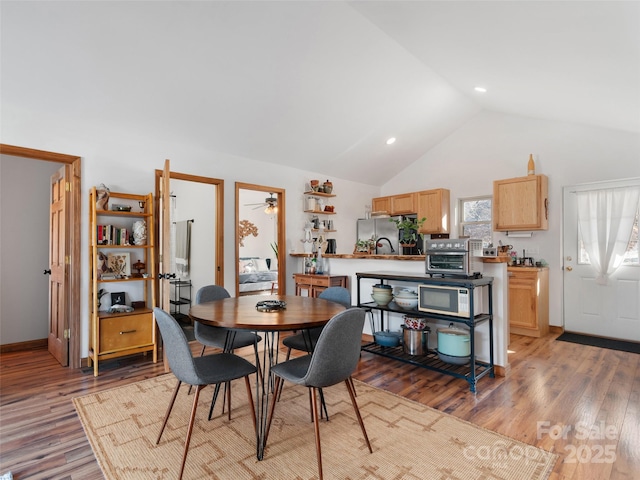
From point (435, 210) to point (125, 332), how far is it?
492cm

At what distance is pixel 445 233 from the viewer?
594 centimetres

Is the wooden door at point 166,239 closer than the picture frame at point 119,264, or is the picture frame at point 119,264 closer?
the wooden door at point 166,239

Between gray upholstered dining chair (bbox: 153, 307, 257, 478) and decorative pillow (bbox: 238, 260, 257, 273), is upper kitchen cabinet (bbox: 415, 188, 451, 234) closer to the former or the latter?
decorative pillow (bbox: 238, 260, 257, 273)

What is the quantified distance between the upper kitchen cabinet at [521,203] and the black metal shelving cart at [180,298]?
511cm

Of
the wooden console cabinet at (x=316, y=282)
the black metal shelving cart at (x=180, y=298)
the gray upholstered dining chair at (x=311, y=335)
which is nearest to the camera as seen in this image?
the gray upholstered dining chair at (x=311, y=335)

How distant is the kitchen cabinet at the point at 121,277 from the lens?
3350mm

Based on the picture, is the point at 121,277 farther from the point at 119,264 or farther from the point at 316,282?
the point at 316,282

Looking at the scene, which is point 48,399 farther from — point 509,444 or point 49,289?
point 509,444

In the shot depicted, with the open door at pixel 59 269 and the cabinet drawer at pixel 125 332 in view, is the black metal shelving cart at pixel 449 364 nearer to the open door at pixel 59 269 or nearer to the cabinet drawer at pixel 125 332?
the cabinet drawer at pixel 125 332

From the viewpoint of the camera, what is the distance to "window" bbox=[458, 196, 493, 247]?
18.9 ft

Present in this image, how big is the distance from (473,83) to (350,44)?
1.87 metres

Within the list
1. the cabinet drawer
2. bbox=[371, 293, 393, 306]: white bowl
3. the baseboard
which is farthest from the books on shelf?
bbox=[371, 293, 393, 306]: white bowl

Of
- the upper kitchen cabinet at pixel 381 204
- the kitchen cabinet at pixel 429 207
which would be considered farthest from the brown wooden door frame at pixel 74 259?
the kitchen cabinet at pixel 429 207

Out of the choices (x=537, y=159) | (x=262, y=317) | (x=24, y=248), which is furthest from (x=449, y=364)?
(x=24, y=248)
